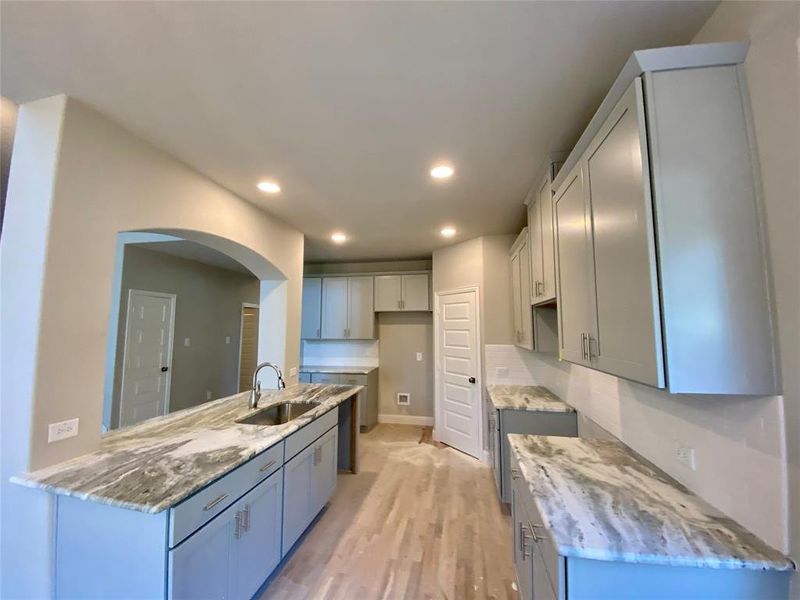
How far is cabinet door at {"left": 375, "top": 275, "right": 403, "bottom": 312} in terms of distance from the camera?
202 inches

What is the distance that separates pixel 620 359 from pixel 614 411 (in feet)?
3.18

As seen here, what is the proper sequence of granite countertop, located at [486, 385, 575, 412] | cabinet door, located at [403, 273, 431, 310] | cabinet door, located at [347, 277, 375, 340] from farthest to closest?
cabinet door, located at [347, 277, 375, 340] → cabinet door, located at [403, 273, 431, 310] → granite countertop, located at [486, 385, 575, 412]

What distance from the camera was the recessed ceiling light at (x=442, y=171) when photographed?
229 cm

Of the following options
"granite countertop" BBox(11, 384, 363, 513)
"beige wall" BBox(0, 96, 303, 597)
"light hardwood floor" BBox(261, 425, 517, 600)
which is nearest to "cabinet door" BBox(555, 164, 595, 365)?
"light hardwood floor" BBox(261, 425, 517, 600)

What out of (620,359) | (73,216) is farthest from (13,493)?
(620,359)

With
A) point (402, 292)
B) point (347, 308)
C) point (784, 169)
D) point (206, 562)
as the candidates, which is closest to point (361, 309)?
point (347, 308)

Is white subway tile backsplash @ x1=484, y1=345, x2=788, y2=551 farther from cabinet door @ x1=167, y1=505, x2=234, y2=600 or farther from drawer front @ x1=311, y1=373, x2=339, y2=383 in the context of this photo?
drawer front @ x1=311, y1=373, x2=339, y2=383

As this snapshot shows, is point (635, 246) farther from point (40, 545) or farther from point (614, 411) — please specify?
point (40, 545)

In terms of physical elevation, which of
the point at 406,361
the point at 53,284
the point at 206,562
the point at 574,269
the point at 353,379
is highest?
the point at 574,269

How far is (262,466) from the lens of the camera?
6.06 feet

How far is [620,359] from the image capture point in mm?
1231

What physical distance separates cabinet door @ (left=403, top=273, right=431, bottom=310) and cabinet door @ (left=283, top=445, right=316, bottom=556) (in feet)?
9.64

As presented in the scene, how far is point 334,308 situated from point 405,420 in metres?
2.14

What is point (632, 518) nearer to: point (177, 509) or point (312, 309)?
point (177, 509)
